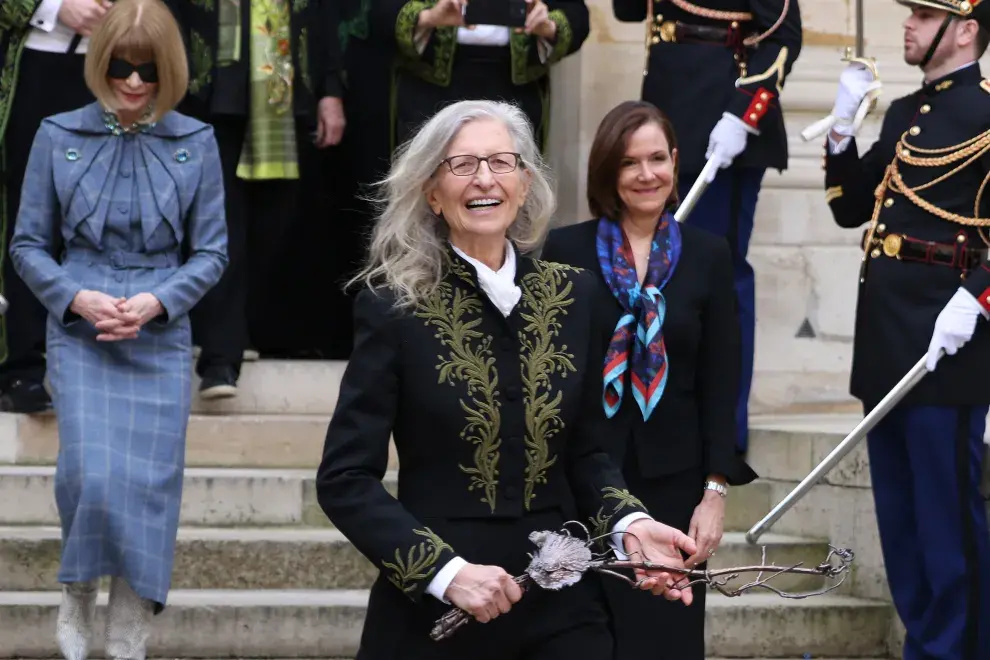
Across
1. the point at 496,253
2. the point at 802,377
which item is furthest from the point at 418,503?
the point at 802,377

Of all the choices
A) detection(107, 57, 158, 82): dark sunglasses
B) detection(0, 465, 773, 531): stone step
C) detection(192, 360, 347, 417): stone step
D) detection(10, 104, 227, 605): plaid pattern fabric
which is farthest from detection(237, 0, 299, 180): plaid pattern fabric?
detection(107, 57, 158, 82): dark sunglasses

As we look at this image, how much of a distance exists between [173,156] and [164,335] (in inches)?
18.6

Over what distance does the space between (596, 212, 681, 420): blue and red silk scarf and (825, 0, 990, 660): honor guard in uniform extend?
987 millimetres

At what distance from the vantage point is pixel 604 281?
15.1 feet

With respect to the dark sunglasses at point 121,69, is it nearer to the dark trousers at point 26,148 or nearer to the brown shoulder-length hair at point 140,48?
the brown shoulder-length hair at point 140,48

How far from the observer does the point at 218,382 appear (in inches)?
262

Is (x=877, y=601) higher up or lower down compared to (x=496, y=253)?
lower down

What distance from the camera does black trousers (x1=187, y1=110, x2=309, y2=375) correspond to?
6605 mm

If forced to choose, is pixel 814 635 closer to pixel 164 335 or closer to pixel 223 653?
pixel 223 653

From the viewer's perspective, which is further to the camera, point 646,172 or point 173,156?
point 173,156

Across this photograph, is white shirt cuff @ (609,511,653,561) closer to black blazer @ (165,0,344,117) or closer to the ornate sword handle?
the ornate sword handle

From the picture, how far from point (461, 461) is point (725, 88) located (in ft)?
10.3

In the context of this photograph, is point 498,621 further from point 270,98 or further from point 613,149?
point 270,98

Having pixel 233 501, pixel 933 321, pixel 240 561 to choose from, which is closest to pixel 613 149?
pixel 933 321
